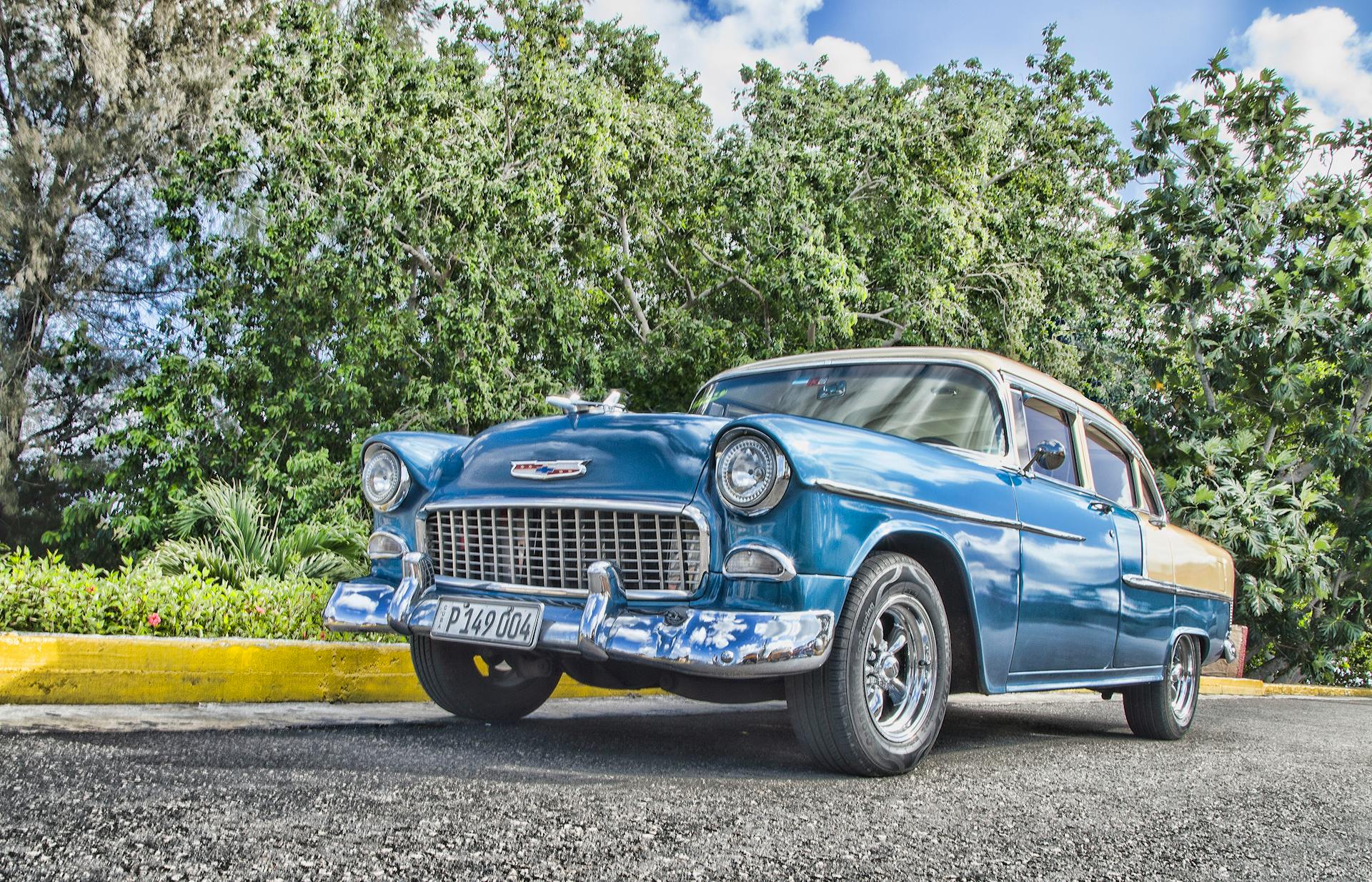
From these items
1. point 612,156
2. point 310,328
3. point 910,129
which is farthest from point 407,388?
point 910,129

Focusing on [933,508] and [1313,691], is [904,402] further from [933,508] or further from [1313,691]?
[1313,691]

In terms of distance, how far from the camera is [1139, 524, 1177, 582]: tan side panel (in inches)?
222

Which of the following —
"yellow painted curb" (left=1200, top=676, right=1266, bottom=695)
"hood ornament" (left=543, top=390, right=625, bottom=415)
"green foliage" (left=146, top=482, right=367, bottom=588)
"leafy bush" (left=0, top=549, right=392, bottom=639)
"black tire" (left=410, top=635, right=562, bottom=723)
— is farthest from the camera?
"yellow painted curb" (left=1200, top=676, right=1266, bottom=695)

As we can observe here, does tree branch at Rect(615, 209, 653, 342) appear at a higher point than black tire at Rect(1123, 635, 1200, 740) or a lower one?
higher

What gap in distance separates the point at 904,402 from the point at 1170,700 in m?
2.56

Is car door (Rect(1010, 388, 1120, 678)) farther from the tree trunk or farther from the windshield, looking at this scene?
the tree trunk

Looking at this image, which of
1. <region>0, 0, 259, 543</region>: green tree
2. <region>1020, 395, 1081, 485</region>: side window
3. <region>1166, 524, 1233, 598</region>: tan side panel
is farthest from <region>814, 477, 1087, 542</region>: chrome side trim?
<region>0, 0, 259, 543</region>: green tree

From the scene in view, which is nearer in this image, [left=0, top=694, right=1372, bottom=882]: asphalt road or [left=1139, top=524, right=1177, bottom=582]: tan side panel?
[left=0, top=694, right=1372, bottom=882]: asphalt road

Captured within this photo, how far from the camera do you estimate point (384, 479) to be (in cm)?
452

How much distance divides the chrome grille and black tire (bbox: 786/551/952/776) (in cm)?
51

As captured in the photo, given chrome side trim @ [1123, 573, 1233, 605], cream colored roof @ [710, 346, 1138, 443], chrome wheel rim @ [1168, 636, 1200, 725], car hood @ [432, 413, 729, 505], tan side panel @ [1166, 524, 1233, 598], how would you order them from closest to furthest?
car hood @ [432, 413, 729, 505], cream colored roof @ [710, 346, 1138, 443], chrome side trim @ [1123, 573, 1233, 605], tan side panel @ [1166, 524, 1233, 598], chrome wheel rim @ [1168, 636, 1200, 725]

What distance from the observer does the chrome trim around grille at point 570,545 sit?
12.1 ft

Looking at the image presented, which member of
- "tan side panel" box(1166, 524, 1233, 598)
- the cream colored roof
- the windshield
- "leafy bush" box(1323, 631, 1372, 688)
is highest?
the cream colored roof

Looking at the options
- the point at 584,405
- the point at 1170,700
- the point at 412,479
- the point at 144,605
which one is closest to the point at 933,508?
the point at 584,405
